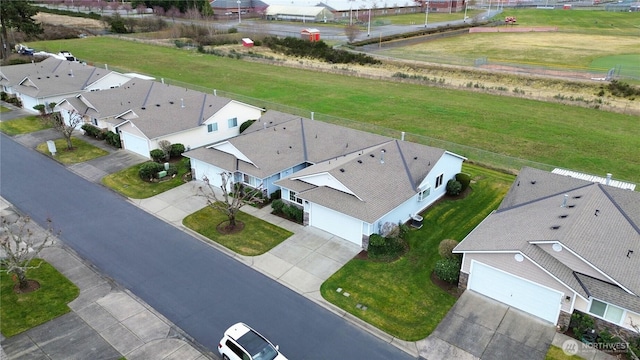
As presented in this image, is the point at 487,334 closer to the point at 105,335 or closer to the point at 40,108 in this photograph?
the point at 105,335

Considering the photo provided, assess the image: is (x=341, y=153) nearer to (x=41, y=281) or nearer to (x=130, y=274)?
(x=130, y=274)

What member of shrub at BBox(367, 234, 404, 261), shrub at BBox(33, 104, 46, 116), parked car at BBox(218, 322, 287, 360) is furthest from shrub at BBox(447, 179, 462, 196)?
shrub at BBox(33, 104, 46, 116)

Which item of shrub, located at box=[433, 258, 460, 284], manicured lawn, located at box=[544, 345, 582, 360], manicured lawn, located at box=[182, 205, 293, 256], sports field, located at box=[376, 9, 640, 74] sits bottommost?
manicured lawn, located at box=[544, 345, 582, 360]

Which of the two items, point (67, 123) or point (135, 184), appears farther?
point (67, 123)

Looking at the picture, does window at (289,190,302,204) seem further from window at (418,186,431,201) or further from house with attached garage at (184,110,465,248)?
window at (418,186,431,201)

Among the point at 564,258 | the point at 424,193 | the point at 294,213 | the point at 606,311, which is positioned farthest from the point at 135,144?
the point at 606,311

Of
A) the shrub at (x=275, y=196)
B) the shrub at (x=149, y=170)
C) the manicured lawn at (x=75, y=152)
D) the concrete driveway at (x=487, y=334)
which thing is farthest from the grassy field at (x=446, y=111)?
the concrete driveway at (x=487, y=334)

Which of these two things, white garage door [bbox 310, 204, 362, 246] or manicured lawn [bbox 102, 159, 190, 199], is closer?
white garage door [bbox 310, 204, 362, 246]
